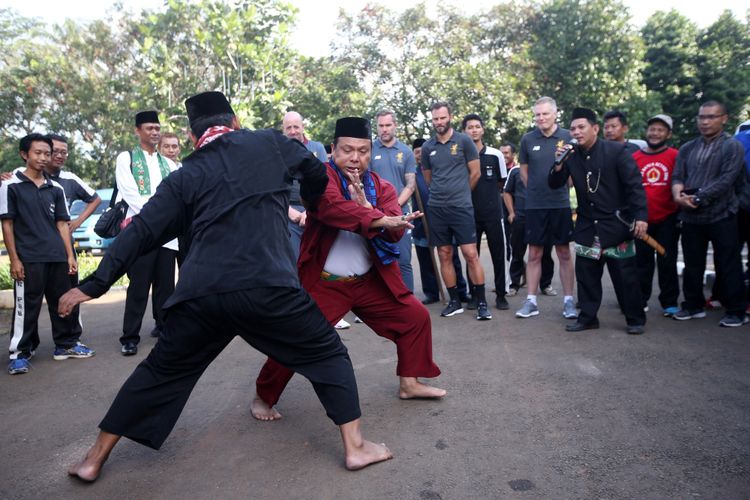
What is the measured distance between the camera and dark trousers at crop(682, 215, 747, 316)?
20.7ft

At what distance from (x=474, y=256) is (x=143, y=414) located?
15.0 ft

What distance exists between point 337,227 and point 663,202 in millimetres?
4302

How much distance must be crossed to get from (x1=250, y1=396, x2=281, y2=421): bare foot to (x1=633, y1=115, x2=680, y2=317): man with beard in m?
4.49

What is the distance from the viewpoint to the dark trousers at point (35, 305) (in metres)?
5.75

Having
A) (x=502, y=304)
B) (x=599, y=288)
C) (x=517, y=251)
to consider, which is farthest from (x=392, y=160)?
(x=599, y=288)

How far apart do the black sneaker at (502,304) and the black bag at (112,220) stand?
4.22 meters

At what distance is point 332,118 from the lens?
2367 centimetres

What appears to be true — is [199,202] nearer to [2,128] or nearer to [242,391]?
[242,391]

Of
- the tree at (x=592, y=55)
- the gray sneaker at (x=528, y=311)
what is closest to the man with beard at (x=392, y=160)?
the gray sneaker at (x=528, y=311)

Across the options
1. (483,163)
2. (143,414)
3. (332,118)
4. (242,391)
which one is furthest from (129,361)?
(332,118)

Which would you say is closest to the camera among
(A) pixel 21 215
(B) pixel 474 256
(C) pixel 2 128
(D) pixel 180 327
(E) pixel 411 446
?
(D) pixel 180 327

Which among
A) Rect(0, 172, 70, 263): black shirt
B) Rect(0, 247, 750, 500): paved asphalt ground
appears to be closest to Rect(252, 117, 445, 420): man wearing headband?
Rect(0, 247, 750, 500): paved asphalt ground

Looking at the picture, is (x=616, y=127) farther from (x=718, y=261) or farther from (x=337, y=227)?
(x=337, y=227)

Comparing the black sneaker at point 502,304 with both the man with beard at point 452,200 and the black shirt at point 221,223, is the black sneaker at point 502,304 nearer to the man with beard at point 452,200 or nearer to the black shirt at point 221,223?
the man with beard at point 452,200
